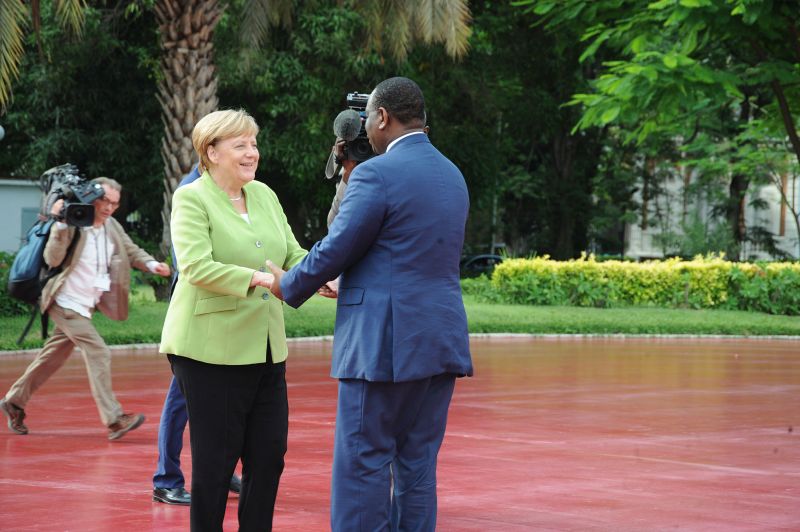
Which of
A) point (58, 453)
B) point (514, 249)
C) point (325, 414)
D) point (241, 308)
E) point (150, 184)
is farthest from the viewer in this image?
point (514, 249)

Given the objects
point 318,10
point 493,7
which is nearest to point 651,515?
point 318,10

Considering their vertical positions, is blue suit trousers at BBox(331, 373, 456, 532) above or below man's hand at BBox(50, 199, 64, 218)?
below

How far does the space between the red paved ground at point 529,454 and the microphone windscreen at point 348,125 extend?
6.69 ft

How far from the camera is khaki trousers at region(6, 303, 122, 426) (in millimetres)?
8648

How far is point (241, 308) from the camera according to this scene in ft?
16.4

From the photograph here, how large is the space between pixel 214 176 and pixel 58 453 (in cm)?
395

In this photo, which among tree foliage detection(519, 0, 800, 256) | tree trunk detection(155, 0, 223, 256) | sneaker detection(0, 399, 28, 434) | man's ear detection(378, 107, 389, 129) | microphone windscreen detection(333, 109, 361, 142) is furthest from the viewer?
tree trunk detection(155, 0, 223, 256)

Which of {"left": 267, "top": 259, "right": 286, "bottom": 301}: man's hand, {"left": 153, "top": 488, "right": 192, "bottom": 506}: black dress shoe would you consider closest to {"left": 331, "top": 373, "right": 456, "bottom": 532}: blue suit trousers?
{"left": 267, "top": 259, "right": 286, "bottom": 301}: man's hand

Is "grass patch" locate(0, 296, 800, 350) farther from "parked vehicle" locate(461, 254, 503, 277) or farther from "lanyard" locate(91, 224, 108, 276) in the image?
"parked vehicle" locate(461, 254, 503, 277)

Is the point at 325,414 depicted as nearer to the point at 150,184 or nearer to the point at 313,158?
the point at 313,158

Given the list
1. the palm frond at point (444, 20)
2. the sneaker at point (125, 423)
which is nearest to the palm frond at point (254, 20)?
the palm frond at point (444, 20)

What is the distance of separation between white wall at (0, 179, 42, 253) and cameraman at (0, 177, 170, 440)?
85.5 feet

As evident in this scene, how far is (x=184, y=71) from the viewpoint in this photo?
1933cm

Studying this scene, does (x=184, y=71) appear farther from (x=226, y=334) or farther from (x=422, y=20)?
(x=226, y=334)
